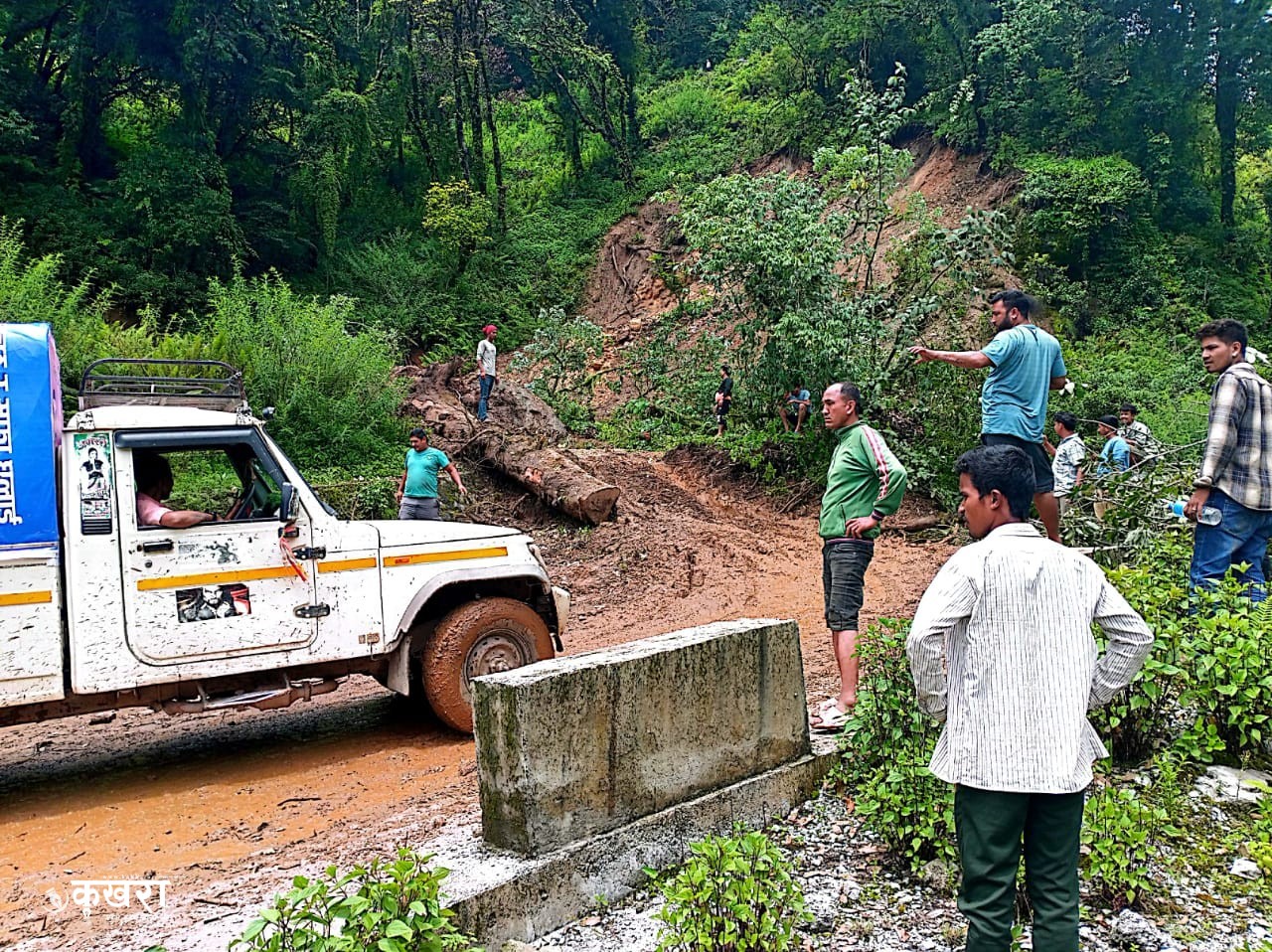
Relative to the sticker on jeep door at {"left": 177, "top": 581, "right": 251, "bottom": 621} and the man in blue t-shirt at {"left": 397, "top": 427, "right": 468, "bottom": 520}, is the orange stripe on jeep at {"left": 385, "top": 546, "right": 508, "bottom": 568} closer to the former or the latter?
the sticker on jeep door at {"left": 177, "top": 581, "right": 251, "bottom": 621}

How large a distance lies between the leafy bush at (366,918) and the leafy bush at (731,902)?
0.74 m

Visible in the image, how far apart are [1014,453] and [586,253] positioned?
27.9 meters

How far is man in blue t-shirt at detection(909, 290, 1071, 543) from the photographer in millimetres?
5418

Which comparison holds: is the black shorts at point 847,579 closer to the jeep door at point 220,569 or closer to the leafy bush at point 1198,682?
the leafy bush at point 1198,682

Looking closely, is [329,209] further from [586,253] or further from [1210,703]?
[1210,703]

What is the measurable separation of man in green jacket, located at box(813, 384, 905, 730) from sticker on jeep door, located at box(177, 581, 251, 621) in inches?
130

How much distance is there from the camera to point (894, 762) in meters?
4.03

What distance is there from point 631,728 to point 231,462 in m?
3.40

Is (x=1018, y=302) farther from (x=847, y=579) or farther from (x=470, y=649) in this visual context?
(x=470, y=649)

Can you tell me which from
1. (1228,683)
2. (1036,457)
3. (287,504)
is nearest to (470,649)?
(287,504)

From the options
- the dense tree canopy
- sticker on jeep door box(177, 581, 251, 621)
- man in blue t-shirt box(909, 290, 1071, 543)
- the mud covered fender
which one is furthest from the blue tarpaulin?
the dense tree canopy

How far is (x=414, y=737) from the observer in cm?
618

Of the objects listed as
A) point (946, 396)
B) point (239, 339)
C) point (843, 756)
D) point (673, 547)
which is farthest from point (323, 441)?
point (843, 756)

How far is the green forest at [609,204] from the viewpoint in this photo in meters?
14.2
